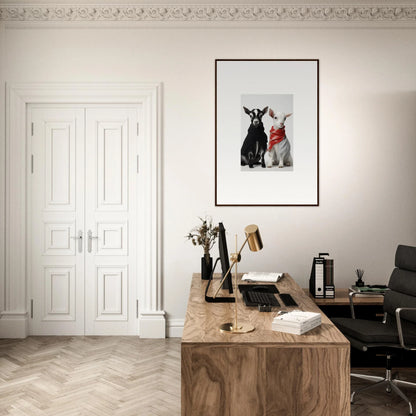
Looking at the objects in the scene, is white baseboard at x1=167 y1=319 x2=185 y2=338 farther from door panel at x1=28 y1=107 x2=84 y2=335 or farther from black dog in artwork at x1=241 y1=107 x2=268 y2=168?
black dog in artwork at x1=241 y1=107 x2=268 y2=168

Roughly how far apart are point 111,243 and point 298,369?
2.93 meters

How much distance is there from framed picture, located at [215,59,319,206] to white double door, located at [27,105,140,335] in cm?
96

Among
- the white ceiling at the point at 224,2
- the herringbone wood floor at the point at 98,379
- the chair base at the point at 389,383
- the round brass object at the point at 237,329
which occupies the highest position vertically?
the white ceiling at the point at 224,2

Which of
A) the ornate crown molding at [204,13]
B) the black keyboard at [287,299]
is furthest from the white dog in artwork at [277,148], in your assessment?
the black keyboard at [287,299]

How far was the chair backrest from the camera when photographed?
3.33 metres

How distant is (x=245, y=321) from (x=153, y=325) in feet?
7.33

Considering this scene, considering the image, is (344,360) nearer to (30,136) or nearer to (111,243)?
(111,243)

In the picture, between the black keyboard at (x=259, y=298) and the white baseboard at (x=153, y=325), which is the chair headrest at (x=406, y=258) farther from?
A: the white baseboard at (x=153, y=325)

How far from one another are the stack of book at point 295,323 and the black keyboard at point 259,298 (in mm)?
481

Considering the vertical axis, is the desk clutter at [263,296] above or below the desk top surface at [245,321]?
above

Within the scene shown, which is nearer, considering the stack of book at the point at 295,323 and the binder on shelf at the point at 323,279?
the stack of book at the point at 295,323

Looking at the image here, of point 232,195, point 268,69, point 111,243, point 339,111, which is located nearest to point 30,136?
point 111,243

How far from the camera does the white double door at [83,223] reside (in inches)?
182

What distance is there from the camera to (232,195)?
454cm
